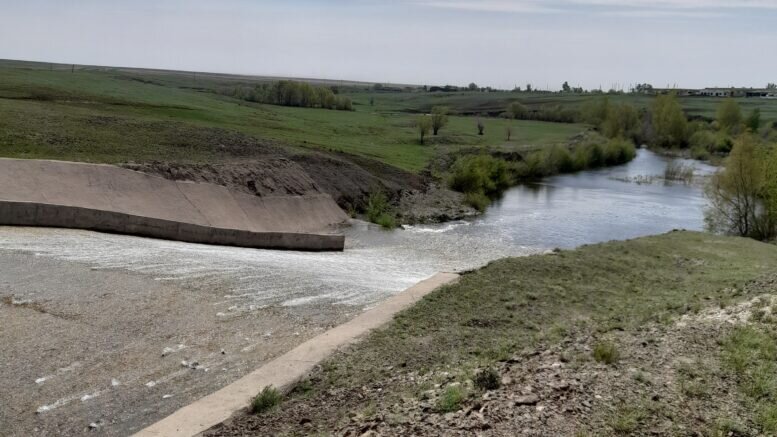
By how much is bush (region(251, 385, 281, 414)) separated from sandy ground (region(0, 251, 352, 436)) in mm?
1189

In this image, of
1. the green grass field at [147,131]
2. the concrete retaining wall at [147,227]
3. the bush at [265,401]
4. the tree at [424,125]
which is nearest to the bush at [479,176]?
the green grass field at [147,131]

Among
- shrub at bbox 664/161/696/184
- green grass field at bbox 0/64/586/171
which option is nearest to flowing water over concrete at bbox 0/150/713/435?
green grass field at bbox 0/64/586/171

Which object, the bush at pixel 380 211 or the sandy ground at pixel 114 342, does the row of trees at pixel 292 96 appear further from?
the sandy ground at pixel 114 342

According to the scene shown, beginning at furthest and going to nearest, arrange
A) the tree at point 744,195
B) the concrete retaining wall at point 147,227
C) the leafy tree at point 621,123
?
the leafy tree at point 621,123 → the tree at point 744,195 → the concrete retaining wall at point 147,227

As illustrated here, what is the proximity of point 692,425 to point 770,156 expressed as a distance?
3565cm

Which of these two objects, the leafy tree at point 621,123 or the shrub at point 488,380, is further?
the leafy tree at point 621,123

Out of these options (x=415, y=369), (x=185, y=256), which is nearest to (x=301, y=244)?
(x=185, y=256)

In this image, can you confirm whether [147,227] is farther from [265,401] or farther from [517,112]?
[517,112]

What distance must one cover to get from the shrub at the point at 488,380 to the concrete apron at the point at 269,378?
104 inches

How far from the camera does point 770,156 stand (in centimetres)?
3906

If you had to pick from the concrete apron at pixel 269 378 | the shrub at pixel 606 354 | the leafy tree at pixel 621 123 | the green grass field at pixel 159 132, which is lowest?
the concrete apron at pixel 269 378

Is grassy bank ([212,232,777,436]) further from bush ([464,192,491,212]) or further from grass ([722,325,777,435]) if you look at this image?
bush ([464,192,491,212])

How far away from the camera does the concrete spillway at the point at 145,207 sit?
21516 millimetres

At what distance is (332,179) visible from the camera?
41375mm
